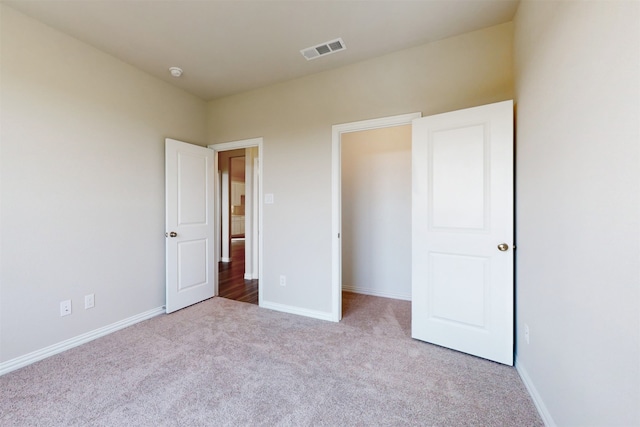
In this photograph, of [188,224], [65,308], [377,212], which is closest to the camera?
[65,308]

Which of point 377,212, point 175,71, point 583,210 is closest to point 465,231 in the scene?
point 583,210

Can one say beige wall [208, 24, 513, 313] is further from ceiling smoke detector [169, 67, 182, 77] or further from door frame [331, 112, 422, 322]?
ceiling smoke detector [169, 67, 182, 77]

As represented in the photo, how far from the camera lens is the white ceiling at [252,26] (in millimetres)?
1907

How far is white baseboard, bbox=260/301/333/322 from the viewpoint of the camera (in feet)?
9.21

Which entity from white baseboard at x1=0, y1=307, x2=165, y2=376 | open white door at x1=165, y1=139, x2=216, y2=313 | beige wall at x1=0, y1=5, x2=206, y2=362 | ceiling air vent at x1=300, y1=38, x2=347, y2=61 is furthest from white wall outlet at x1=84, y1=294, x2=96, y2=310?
ceiling air vent at x1=300, y1=38, x2=347, y2=61

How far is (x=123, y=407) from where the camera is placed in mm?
1538

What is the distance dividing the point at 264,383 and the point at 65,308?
1.89 m

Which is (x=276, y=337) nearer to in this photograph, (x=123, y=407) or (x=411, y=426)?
(x=123, y=407)

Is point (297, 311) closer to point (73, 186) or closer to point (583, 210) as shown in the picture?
point (73, 186)

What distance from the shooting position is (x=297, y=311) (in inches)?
116

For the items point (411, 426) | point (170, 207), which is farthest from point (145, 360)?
point (411, 426)

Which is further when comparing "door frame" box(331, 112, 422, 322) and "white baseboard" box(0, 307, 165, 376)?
"door frame" box(331, 112, 422, 322)

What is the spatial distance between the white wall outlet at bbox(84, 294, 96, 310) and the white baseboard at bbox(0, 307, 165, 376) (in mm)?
239

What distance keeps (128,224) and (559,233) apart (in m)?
3.45
